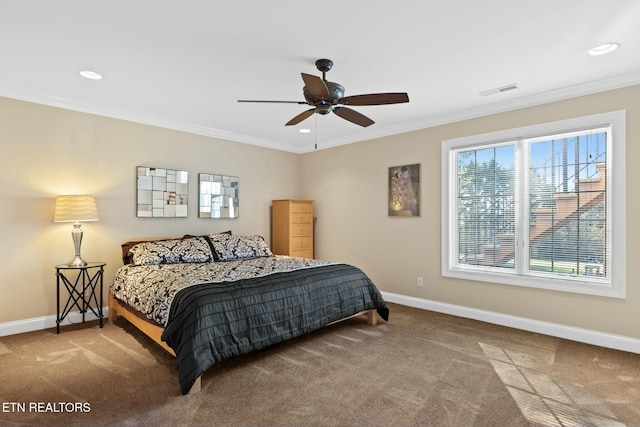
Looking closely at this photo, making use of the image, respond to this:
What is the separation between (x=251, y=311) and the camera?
2.85m

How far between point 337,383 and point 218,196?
3462 millimetres

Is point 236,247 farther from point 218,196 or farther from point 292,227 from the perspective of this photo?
point 292,227

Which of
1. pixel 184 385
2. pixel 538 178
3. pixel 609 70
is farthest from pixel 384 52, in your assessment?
pixel 184 385

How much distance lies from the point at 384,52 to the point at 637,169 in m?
2.55

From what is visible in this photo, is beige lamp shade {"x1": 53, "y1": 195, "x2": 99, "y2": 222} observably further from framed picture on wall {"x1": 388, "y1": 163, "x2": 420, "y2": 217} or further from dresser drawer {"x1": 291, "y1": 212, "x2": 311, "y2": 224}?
framed picture on wall {"x1": 388, "y1": 163, "x2": 420, "y2": 217}

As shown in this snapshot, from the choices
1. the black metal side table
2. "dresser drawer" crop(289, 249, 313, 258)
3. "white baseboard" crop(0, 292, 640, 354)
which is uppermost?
"dresser drawer" crop(289, 249, 313, 258)

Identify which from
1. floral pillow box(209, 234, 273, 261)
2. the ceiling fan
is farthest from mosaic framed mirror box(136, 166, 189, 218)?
the ceiling fan

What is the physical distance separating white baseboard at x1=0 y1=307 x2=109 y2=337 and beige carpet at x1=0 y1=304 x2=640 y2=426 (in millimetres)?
140

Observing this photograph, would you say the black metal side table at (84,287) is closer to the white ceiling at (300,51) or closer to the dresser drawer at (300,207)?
the white ceiling at (300,51)

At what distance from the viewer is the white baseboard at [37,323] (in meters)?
3.54

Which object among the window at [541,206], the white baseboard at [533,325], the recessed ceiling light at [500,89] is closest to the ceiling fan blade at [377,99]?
the recessed ceiling light at [500,89]

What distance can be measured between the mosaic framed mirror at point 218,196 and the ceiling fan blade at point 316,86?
9.50 ft

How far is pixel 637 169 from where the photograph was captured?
3.15m

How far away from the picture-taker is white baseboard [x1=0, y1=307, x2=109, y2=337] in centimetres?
354
